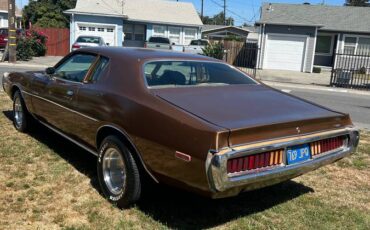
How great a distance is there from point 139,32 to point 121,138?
113ft

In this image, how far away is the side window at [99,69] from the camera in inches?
184

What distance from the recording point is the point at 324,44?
3192 cm

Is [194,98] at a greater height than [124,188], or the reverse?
[194,98]

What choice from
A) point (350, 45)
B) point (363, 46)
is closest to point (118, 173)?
point (350, 45)

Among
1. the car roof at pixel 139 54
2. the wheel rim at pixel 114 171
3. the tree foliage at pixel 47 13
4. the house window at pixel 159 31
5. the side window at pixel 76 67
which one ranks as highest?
the tree foliage at pixel 47 13

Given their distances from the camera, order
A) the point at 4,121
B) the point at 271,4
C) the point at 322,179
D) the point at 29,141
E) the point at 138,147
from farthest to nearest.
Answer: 1. the point at 271,4
2. the point at 4,121
3. the point at 29,141
4. the point at 322,179
5. the point at 138,147

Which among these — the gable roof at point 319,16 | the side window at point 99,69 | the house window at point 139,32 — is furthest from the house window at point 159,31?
the side window at point 99,69

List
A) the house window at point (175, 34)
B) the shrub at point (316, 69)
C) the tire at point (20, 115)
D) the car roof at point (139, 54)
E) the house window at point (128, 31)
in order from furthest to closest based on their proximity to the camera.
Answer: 1. the house window at point (175, 34)
2. the house window at point (128, 31)
3. the shrub at point (316, 69)
4. the tire at point (20, 115)
5. the car roof at point (139, 54)

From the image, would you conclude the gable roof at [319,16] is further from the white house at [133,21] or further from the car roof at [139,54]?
the car roof at [139,54]

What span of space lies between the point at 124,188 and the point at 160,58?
1.46 metres

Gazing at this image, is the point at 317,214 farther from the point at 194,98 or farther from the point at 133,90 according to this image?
the point at 133,90

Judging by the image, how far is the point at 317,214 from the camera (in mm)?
4320

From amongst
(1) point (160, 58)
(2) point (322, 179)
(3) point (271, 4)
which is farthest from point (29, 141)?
(3) point (271, 4)

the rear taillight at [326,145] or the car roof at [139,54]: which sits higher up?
the car roof at [139,54]
